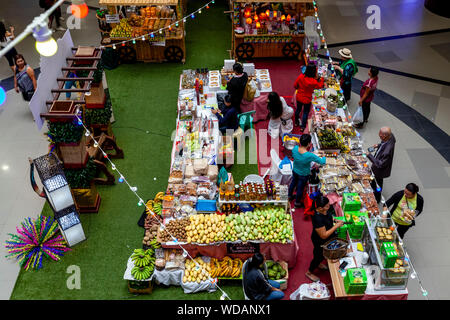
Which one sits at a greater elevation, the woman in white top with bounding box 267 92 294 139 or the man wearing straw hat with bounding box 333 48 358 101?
the man wearing straw hat with bounding box 333 48 358 101

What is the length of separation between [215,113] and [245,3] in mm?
4256

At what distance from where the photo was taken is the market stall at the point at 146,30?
12.1 meters

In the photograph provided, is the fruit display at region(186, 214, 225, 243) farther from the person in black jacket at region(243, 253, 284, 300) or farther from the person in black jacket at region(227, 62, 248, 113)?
the person in black jacket at region(227, 62, 248, 113)

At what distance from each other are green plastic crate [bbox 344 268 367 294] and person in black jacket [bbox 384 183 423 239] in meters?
1.31

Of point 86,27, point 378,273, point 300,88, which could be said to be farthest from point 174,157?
point 86,27

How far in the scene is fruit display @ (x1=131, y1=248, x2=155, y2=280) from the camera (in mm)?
7293

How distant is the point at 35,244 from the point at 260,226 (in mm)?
3987

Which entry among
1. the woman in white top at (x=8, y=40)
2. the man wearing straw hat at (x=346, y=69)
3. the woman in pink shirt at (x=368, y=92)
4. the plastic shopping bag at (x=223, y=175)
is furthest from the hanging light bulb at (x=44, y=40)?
the woman in white top at (x=8, y=40)

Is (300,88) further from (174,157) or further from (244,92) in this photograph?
(174,157)

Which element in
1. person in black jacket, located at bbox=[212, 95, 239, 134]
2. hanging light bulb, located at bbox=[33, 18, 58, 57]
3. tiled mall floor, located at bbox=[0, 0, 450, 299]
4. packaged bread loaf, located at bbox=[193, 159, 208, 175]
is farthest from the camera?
person in black jacket, located at bbox=[212, 95, 239, 134]

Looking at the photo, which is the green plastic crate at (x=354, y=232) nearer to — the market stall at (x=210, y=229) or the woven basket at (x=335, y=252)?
the woven basket at (x=335, y=252)

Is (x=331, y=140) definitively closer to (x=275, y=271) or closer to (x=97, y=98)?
(x=275, y=271)

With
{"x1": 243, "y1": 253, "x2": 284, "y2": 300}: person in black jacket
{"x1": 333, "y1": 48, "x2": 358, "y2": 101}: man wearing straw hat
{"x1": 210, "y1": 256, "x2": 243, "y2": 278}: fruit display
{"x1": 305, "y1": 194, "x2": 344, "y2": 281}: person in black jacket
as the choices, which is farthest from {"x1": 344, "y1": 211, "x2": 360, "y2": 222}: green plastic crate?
{"x1": 333, "y1": 48, "x2": 358, "y2": 101}: man wearing straw hat

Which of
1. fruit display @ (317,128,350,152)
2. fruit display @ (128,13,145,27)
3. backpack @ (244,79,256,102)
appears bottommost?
fruit display @ (317,128,350,152)
